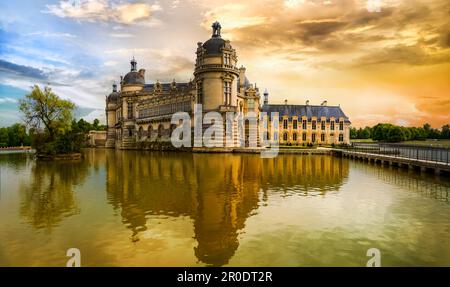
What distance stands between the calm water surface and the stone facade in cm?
3935

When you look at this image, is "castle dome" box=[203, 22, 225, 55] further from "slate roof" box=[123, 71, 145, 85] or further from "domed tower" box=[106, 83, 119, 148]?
"domed tower" box=[106, 83, 119, 148]

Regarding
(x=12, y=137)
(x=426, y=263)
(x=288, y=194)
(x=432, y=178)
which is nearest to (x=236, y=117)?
(x=432, y=178)

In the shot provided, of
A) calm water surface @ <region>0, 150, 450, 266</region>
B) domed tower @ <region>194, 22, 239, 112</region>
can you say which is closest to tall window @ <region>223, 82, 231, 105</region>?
domed tower @ <region>194, 22, 239, 112</region>

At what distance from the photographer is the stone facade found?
2331 inches

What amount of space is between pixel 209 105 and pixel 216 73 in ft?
20.3

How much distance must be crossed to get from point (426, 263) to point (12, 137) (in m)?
124

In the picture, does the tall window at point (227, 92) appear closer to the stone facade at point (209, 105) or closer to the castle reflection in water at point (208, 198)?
the stone facade at point (209, 105)

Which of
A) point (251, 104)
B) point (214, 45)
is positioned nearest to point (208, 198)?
point (214, 45)

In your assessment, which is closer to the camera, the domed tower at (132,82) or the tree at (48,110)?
the tree at (48,110)

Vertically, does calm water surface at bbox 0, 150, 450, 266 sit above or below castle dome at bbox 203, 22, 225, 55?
below

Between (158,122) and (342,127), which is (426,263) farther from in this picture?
(342,127)

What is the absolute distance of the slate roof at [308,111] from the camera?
8588cm

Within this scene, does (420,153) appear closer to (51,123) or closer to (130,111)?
(51,123)
